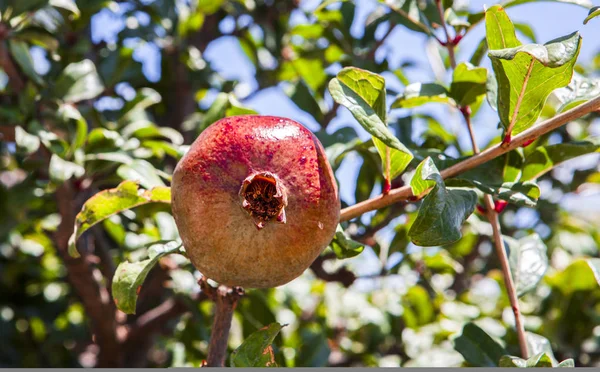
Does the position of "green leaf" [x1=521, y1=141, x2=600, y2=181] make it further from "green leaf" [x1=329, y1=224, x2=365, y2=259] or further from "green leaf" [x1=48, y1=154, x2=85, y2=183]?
"green leaf" [x1=48, y1=154, x2=85, y2=183]

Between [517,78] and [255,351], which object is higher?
[517,78]

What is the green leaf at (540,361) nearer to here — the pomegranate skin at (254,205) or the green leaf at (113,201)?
the pomegranate skin at (254,205)

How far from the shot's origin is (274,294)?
1.66m

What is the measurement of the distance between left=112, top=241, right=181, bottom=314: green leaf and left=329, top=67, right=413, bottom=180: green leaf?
0.28 metres

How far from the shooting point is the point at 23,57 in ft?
4.02

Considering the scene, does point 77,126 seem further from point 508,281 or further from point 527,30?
point 527,30

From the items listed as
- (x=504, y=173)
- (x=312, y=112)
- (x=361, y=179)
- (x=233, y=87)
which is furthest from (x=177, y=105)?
(x=504, y=173)

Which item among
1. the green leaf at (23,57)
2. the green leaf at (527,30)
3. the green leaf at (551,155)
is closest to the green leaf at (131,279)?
the green leaf at (551,155)

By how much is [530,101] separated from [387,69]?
70 centimetres

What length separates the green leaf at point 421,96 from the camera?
0.91 metres

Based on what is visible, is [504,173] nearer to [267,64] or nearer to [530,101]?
[530,101]

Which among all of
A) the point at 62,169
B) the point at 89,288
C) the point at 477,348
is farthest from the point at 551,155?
the point at 89,288

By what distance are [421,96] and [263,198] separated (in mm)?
372

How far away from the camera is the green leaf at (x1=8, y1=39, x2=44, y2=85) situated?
1.21 m
